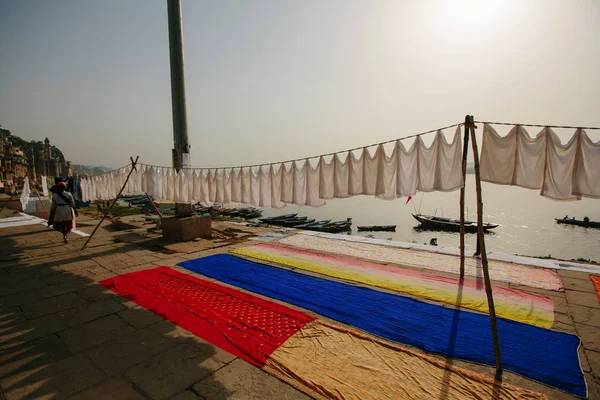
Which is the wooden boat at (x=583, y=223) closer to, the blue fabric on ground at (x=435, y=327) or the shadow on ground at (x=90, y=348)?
the blue fabric on ground at (x=435, y=327)

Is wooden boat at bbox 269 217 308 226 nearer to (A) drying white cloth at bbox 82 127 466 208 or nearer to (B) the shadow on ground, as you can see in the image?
(A) drying white cloth at bbox 82 127 466 208

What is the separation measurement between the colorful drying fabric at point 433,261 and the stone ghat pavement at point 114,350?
413 millimetres

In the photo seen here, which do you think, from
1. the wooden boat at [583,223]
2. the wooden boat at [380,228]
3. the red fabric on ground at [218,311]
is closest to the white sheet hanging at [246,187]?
the red fabric on ground at [218,311]

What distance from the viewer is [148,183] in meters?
10.6

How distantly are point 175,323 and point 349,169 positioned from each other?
4715mm

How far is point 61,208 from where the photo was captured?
9.18 metres

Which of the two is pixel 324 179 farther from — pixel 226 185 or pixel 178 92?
pixel 178 92

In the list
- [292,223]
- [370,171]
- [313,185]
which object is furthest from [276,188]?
[292,223]

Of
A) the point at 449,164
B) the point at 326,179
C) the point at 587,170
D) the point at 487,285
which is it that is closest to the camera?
the point at 487,285

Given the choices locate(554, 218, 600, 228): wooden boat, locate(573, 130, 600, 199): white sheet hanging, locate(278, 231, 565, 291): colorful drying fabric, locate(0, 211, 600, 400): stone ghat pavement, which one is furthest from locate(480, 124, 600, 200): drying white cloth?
locate(554, 218, 600, 228): wooden boat

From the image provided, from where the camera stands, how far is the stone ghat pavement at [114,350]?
9.64ft

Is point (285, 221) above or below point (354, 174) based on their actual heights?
below

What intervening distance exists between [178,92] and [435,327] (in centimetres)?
1123

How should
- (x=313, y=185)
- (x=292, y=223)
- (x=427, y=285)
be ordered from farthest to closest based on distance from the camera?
1. (x=292, y=223)
2. (x=313, y=185)
3. (x=427, y=285)
